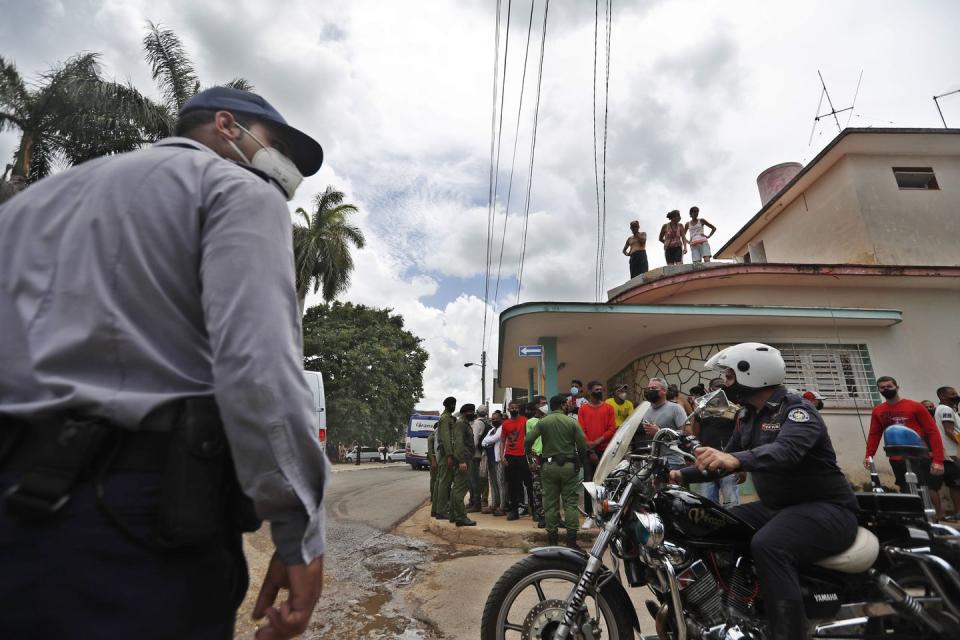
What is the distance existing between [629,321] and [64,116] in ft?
45.1

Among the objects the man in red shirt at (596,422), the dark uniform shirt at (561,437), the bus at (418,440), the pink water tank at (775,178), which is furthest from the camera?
the bus at (418,440)

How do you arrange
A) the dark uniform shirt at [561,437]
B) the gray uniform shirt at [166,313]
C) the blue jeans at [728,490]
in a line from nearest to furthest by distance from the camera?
the gray uniform shirt at [166,313] → the blue jeans at [728,490] → the dark uniform shirt at [561,437]

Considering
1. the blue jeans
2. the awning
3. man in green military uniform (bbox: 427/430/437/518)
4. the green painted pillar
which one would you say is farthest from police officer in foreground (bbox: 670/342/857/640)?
the green painted pillar

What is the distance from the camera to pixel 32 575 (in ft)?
2.68

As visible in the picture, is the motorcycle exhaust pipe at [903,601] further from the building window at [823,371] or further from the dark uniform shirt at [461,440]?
the building window at [823,371]

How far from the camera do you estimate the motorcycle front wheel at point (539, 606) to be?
8.39ft

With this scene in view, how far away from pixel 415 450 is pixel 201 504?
2827cm

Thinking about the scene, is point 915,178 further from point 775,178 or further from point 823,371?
point 823,371

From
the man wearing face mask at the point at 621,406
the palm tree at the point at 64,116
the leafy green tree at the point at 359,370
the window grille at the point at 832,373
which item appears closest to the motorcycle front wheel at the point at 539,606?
the man wearing face mask at the point at 621,406

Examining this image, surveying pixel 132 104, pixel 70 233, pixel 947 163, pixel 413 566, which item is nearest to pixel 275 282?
pixel 70 233

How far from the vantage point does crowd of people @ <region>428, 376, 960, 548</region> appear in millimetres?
5965

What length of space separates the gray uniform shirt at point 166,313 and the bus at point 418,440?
2717 centimetres

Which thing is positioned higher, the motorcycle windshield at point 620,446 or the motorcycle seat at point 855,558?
the motorcycle windshield at point 620,446

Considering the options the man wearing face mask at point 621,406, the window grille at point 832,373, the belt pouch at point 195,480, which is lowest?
the belt pouch at point 195,480
